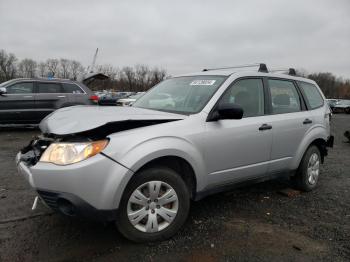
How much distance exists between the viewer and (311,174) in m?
5.16

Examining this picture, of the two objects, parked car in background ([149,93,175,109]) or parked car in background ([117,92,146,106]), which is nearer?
parked car in background ([149,93,175,109])

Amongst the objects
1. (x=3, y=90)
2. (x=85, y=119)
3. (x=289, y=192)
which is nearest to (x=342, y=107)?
(x=3, y=90)

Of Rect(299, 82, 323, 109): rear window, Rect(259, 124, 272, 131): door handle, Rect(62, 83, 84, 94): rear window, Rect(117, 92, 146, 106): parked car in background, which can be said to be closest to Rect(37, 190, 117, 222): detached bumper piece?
Rect(259, 124, 272, 131): door handle

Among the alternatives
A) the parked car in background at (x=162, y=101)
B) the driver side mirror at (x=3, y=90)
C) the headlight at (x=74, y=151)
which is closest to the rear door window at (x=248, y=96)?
the parked car in background at (x=162, y=101)

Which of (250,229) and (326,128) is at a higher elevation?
(326,128)

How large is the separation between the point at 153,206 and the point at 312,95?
11.3ft

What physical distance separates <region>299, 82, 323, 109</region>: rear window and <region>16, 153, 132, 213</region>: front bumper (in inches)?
134

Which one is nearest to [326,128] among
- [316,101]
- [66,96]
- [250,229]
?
[316,101]

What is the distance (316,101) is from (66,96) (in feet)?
25.3

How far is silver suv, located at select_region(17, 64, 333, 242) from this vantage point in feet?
9.45

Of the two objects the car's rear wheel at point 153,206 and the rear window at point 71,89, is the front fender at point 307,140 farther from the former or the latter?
the rear window at point 71,89

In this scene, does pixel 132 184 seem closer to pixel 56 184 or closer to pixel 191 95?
pixel 56 184

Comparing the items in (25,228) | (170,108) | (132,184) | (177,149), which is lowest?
(25,228)

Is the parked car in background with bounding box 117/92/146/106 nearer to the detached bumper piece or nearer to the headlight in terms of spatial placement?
the headlight
